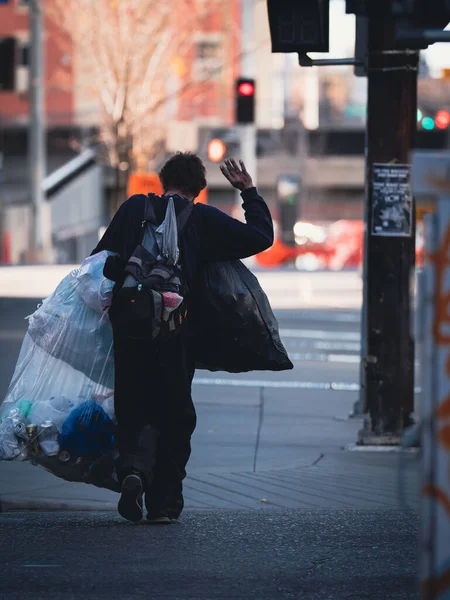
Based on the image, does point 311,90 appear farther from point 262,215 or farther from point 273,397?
point 262,215

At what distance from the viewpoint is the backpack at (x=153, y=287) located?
6.12 meters

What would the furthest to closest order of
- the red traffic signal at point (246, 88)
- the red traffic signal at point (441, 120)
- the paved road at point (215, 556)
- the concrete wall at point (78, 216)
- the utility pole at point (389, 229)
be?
the concrete wall at point (78, 216)
the red traffic signal at point (246, 88)
the red traffic signal at point (441, 120)
the utility pole at point (389, 229)
the paved road at point (215, 556)

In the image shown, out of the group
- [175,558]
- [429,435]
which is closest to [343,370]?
[175,558]

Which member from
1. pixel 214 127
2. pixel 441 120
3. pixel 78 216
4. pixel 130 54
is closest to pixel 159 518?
pixel 441 120

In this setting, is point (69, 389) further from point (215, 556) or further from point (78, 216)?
point (78, 216)

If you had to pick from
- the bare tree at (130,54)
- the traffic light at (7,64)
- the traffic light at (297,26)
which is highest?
the bare tree at (130,54)

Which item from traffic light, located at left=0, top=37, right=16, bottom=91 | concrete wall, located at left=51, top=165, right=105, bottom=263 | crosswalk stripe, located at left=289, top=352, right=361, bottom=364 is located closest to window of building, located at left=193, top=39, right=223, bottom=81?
concrete wall, located at left=51, top=165, right=105, bottom=263

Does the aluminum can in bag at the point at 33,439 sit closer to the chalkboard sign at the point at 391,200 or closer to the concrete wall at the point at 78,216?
the chalkboard sign at the point at 391,200

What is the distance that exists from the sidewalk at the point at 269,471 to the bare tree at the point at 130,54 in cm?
2127

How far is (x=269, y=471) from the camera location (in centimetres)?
813

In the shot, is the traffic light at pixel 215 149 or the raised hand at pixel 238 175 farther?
the traffic light at pixel 215 149

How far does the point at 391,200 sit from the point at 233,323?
248cm

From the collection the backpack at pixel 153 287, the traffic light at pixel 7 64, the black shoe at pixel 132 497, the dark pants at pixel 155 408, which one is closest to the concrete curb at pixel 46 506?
the dark pants at pixel 155 408

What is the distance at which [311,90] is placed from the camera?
53000 mm
